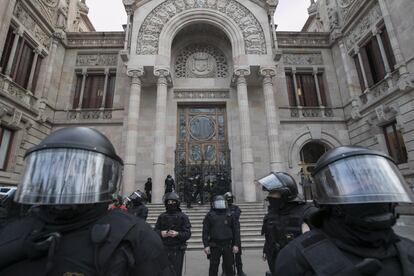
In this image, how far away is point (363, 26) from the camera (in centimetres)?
1297

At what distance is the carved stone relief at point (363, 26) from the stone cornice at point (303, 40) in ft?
5.30

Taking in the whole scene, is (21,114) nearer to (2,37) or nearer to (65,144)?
(2,37)

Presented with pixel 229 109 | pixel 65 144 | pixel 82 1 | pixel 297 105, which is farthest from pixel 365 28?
pixel 82 1

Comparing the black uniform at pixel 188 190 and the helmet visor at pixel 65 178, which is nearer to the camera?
the helmet visor at pixel 65 178

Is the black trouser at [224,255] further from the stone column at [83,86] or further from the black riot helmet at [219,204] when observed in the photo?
the stone column at [83,86]

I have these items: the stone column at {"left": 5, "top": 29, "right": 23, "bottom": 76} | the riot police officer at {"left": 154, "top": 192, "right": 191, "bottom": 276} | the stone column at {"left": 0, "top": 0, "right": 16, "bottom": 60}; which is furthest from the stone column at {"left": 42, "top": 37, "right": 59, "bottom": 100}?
the riot police officer at {"left": 154, "top": 192, "right": 191, "bottom": 276}

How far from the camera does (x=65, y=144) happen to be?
142 cm

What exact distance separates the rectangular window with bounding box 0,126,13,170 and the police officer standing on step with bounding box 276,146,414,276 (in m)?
13.5

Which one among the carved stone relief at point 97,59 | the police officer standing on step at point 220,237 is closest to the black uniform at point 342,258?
the police officer standing on step at point 220,237

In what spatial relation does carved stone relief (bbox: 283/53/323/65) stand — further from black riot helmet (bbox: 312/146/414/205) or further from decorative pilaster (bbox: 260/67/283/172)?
black riot helmet (bbox: 312/146/414/205)

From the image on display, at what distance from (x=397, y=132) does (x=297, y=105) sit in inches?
209

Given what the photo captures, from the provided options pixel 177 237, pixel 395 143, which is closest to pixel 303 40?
pixel 395 143

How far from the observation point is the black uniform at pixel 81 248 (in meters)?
1.10

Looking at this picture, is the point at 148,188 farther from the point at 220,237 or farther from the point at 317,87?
the point at 317,87
